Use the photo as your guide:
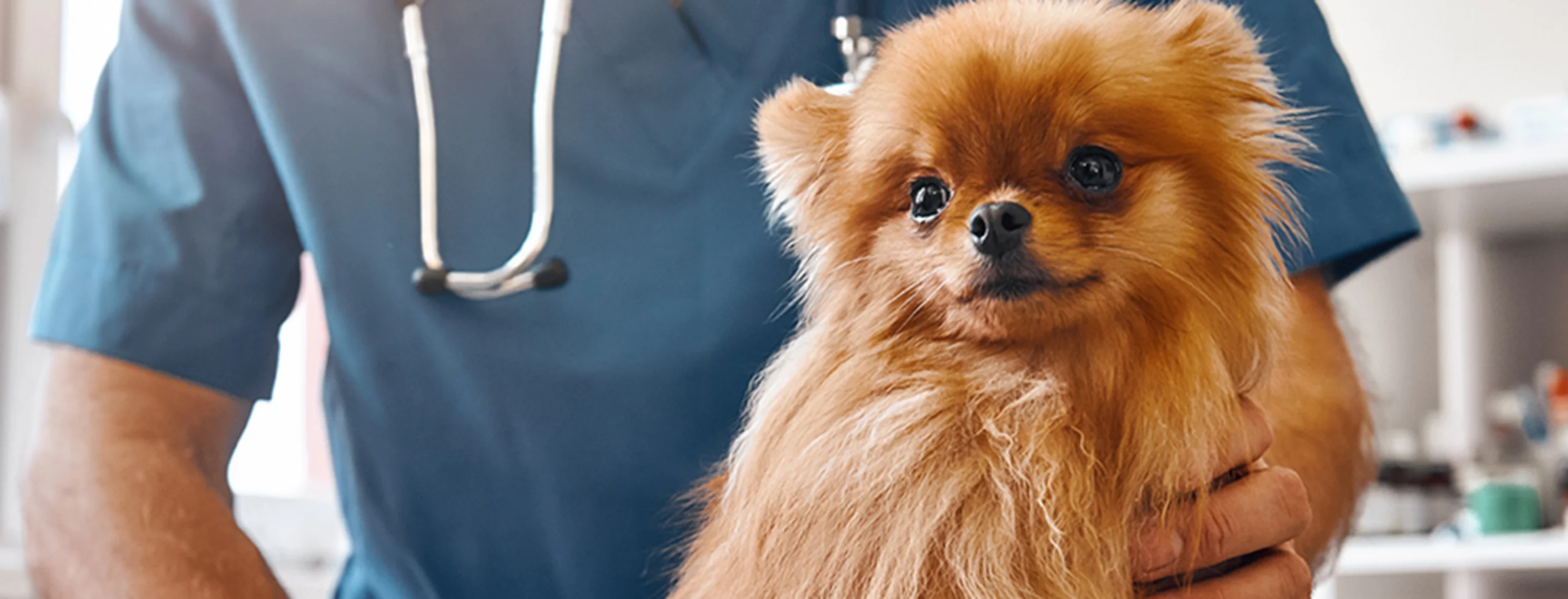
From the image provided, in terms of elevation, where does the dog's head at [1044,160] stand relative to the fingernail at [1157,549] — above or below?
above

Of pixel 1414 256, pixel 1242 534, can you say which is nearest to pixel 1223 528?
pixel 1242 534

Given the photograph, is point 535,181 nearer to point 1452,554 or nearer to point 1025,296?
point 1025,296

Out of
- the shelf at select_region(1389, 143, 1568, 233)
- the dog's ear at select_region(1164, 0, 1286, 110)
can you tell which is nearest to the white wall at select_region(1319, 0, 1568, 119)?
the shelf at select_region(1389, 143, 1568, 233)

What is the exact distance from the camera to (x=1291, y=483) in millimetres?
573

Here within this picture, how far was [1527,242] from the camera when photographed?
207 centimetres

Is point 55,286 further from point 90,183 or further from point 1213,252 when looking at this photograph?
point 1213,252

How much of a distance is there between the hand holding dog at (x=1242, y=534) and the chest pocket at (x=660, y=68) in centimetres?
41

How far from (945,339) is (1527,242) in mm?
1879

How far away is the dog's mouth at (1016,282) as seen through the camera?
503mm

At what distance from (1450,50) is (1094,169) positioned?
1942 millimetres

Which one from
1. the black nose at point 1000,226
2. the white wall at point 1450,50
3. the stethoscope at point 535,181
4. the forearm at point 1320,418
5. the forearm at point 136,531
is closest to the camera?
the black nose at point 1000,226

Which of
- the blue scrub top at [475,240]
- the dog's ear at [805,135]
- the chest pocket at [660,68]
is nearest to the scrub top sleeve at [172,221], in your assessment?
the blue scrub top at [475,240]

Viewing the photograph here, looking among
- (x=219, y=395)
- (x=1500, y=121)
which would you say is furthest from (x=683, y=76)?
(x=1500, y=121)

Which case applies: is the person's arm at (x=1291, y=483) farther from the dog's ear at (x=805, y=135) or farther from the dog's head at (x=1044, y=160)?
the dog's ear at (x=805, y=135)
